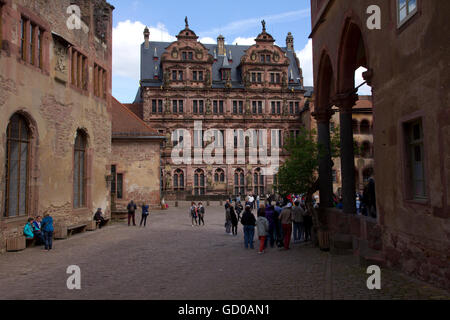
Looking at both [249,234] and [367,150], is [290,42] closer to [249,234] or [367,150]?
[367,150]

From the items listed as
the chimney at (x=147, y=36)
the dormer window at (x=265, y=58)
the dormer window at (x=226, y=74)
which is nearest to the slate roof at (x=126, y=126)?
the dormer window at (x=226, y=74)

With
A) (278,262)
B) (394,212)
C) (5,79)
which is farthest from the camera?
(5,79)

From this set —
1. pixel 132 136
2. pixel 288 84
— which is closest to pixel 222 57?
pixel 288 84

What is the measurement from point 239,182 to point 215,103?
959 centimetres

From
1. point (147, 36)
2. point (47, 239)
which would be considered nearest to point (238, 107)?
point (147, 36)

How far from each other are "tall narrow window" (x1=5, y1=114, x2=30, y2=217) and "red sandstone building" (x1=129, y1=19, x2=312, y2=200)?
29.1m

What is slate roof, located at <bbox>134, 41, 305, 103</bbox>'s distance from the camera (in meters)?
45.0

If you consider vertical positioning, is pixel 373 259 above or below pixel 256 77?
below

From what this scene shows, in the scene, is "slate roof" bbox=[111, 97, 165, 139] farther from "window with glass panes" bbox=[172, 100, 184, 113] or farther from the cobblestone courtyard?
the cobblestone courtyard

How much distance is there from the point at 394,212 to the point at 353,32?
5.32 meters

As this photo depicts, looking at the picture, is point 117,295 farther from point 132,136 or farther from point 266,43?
point 266,43

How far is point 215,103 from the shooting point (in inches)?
1769

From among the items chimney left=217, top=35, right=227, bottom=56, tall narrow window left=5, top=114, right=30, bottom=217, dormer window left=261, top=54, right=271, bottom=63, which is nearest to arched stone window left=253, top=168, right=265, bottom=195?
dormer window left=261, top=54, right=271, bottom=63

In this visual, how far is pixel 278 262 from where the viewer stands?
392 inches
